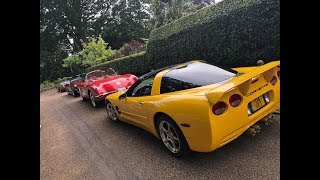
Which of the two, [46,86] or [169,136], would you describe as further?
[46,86]

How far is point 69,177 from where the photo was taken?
3.68 meters

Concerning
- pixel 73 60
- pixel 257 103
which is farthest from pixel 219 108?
pixel 73 60

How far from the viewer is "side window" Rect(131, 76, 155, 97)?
13.9 feet

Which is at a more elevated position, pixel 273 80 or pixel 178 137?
pixel 273 80

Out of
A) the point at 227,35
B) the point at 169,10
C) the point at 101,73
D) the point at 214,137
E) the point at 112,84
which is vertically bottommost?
the point at 214,137

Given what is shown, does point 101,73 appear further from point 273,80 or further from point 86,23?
point 86,23

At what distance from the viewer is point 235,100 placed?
10.0 feet

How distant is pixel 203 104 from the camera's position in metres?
2.89

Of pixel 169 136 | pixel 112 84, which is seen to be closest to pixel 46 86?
pixel 112 84

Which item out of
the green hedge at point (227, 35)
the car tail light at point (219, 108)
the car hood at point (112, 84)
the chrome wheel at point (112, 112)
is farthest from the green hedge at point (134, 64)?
the car tail light at point (219, 108)

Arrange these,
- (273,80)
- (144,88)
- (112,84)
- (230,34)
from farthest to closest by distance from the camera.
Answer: (230,34) → (112,84) → (144,88) → (273,80)

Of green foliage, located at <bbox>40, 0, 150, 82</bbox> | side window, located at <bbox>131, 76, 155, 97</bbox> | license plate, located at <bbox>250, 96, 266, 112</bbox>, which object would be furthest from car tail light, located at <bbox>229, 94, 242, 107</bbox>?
green foliage, located at <bbox>40, 0, 150, 82</bbox>

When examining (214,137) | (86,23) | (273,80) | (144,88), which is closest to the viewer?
(214,137)

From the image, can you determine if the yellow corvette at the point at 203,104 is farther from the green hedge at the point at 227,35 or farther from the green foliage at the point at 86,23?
the green foliage at the point at 86,23
